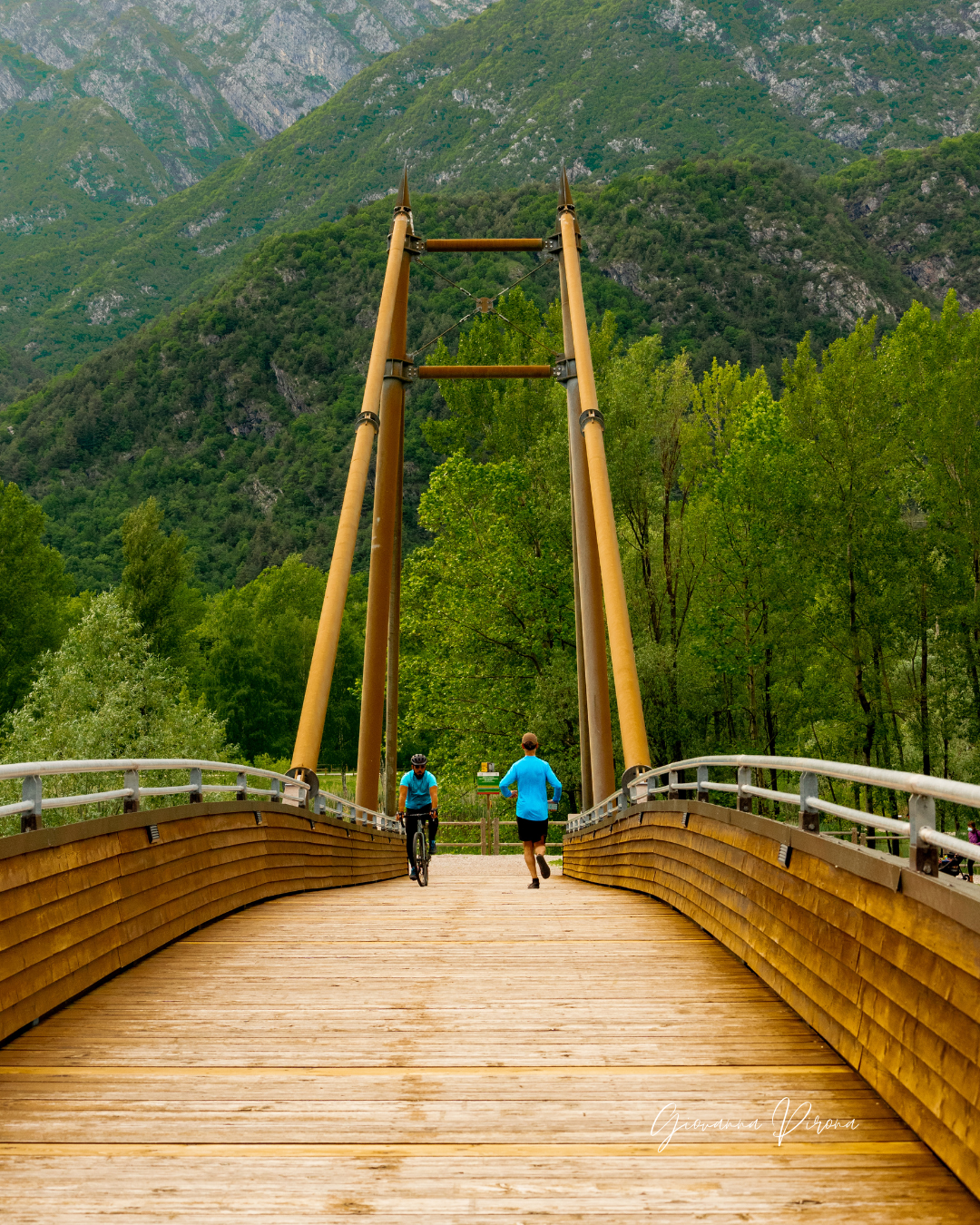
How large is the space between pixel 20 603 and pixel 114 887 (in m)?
37.0

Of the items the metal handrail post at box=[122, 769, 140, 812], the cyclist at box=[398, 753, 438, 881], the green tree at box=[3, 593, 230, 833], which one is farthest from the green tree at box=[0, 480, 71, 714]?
the metal handrail post at box=[122, 769, 140, 812]

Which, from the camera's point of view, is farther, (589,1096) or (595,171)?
(595,171)

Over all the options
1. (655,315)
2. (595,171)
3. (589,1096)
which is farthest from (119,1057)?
(595,171)

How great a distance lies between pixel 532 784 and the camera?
422 inches

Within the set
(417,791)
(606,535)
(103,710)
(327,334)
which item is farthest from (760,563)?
(327,334)

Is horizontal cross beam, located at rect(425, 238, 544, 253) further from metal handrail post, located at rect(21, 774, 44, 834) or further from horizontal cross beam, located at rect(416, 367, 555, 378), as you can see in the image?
metal handrail post, located at rect(21, 774, 44, 834)

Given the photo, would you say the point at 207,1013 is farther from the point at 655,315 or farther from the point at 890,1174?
the point at 655,315

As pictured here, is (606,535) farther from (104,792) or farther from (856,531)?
(856,531)

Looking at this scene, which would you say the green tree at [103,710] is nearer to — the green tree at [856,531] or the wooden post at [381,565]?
the wooden post at [381,565]

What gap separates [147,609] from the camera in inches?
1907

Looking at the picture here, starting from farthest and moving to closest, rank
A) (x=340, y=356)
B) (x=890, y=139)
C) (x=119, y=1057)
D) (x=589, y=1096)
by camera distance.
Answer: (x=890, y=139)
(x=340, y=356)
(x=119, y=1057)
(x=589, y=1096)

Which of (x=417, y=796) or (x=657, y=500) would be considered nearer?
(x=417, y=796)

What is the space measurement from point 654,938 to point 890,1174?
4.01m

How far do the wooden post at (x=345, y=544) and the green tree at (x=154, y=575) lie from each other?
101 ft
